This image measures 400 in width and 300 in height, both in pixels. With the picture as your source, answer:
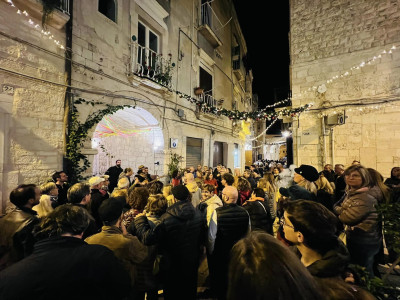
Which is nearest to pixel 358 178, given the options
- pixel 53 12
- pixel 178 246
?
pixel 178 246

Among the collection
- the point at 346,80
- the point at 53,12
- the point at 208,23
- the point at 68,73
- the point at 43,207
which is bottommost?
the point at 43,207

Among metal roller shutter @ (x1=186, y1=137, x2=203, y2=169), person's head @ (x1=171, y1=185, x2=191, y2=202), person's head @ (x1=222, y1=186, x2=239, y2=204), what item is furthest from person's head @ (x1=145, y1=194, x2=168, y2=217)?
metal roller shutter @ (x1=186, y1=137, x2=203, y2=169)

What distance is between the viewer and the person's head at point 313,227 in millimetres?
1265

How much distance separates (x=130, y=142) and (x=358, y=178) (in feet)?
28.1

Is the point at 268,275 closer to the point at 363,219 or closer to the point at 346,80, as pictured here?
the point at 363,219

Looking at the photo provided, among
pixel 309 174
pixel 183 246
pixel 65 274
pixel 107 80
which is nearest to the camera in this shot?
pixel 65 274

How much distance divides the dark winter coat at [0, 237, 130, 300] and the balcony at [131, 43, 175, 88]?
661cm

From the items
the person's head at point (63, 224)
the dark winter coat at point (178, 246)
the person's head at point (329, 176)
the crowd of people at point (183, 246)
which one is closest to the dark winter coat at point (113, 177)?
the crowd of people at point (183, 246)

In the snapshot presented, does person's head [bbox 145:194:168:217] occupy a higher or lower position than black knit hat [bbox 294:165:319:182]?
lower

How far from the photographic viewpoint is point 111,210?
6.39 feet

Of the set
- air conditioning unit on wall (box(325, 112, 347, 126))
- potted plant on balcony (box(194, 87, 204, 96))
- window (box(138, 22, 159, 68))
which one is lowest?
air conditioning unit on wall (box(325, 112, 347, 126))

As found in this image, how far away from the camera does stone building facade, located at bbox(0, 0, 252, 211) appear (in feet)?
13.7

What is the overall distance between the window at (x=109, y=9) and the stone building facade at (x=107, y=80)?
0.11 ft

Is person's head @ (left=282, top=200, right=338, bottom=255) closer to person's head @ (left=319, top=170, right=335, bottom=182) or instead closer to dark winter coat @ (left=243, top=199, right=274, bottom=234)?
dark winter coat @ (left=243, top=199, right=274, bottom=234)
